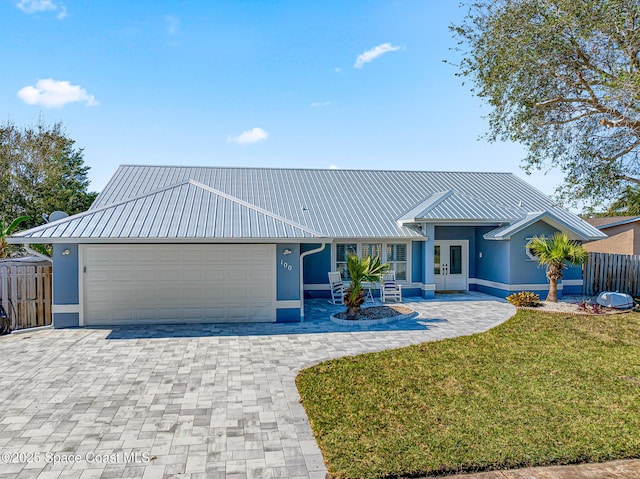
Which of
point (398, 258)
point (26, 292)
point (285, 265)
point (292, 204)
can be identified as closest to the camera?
point (26, 292)

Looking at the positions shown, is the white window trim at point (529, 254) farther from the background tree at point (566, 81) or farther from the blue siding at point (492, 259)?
the background tree at point (566, 81)

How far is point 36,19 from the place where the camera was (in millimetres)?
10953

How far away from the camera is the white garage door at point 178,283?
11148 mm

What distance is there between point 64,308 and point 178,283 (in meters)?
2.97

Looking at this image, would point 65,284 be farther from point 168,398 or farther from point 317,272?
point 317,272

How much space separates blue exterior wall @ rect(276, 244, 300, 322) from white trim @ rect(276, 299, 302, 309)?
3 cm

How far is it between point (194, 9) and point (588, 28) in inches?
375

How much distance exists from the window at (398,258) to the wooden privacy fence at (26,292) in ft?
37.7

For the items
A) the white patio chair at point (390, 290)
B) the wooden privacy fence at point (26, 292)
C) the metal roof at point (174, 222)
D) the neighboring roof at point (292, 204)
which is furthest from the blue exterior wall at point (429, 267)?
the wooden privacy fence at point (26, 292)

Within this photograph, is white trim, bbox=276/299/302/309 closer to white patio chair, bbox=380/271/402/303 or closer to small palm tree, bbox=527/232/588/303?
white patio chair, bbox=380/271/402/303

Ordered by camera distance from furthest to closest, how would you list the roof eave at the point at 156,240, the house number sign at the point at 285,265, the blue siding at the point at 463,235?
the blue siding at the point at 463,235 → the house number sign at the point at 285,265 → the roof eave at the point at 156,240

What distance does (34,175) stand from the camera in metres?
26.1

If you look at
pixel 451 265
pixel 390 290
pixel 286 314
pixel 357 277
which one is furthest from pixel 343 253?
pixel 286 314

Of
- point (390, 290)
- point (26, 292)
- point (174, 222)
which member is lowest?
point (390, 290)
